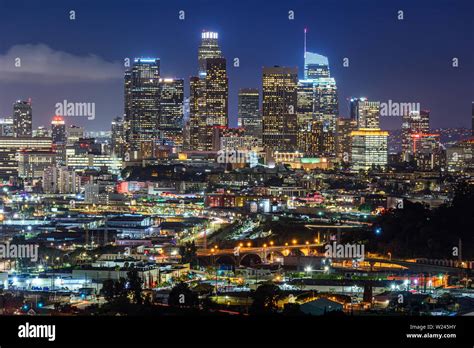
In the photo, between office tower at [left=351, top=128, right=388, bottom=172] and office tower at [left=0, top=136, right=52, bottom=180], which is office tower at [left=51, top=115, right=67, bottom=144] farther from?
office tower at [left=351, top=128, right=388, bottom=172]

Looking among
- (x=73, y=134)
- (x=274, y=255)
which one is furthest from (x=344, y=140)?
(x=274, y=255)

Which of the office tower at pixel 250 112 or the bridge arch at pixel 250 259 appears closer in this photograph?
the bridge arch at pixel 250 259

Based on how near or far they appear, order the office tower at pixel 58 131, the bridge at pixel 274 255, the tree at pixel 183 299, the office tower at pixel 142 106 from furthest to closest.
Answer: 1. the office tower at pixel 142 106
2. the office tower at pixel 58 131
3. the bridge at pixel 274 255
4. the tree at pixel 183 299

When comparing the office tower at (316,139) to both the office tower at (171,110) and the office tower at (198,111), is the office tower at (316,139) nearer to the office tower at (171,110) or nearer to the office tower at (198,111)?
the office tower at (198,111)

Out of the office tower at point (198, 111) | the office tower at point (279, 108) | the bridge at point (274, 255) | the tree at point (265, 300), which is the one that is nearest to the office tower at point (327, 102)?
the office tower at point (279, 108)

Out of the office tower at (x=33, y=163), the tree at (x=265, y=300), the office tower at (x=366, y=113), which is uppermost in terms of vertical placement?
the office tower at (x=366, y=113)

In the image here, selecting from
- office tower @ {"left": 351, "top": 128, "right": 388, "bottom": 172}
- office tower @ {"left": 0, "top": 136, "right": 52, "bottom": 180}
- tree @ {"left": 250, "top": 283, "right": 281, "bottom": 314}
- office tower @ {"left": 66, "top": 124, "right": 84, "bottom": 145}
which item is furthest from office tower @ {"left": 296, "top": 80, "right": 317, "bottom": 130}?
tree @ {"left": 250, "top": 283, "right": 281, "bottom": 314}

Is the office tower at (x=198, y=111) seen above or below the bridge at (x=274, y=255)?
above

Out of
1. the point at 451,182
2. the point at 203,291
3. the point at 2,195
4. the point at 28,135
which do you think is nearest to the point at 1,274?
the point at 203,291
